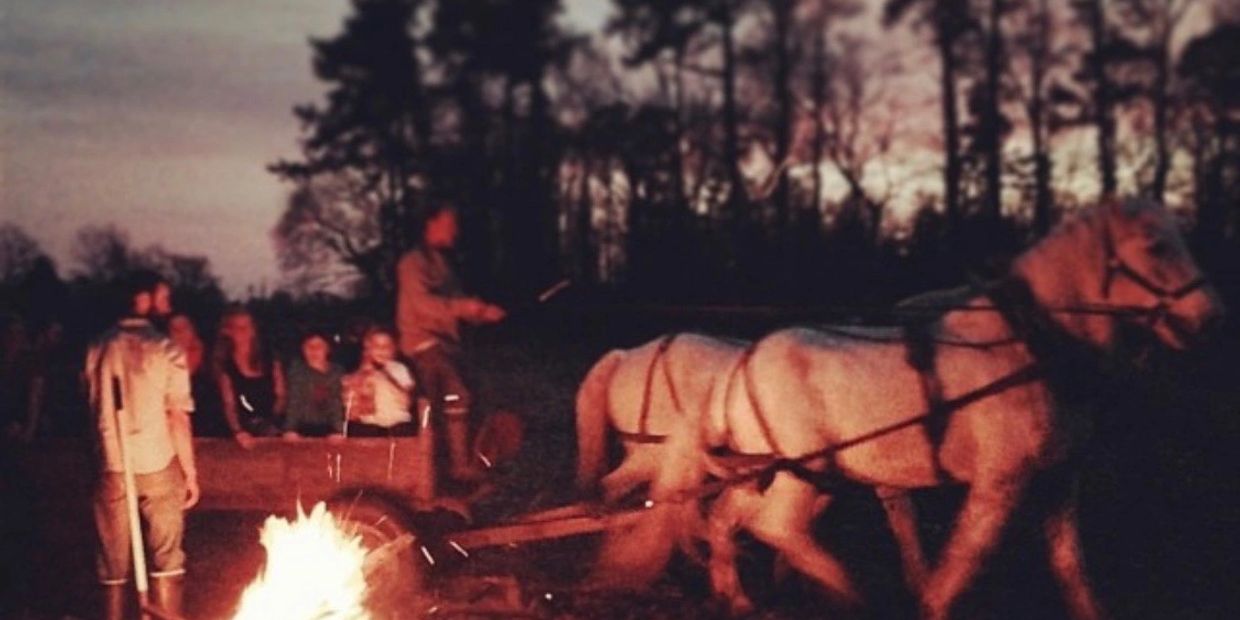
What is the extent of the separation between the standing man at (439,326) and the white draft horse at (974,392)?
4.86 feet

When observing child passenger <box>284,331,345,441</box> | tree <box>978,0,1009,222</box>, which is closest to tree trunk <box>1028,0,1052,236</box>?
tree <box>978,0,1009,222</box>

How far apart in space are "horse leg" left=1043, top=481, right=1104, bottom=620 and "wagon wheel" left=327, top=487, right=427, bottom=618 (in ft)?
9.69

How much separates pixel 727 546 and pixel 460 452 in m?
1.44

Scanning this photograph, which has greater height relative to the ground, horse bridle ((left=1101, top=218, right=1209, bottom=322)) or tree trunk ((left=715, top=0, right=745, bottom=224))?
tree trunk ((left=715, top=0, right=745, bottom=224))

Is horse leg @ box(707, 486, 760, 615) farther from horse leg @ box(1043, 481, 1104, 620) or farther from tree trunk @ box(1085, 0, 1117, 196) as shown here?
tree trunk @ box(1085, 0, 1117, 196)

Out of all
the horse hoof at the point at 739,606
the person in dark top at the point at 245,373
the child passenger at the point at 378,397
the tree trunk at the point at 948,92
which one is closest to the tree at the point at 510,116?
the tree trunk at the point at 948,92

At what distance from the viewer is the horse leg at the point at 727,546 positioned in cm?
759

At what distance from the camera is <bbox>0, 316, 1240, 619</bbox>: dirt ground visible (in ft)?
26.1

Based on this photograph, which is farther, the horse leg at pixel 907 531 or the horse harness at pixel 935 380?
the horse leg at pixel 907 531

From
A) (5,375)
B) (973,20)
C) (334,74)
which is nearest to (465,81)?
(334,74)

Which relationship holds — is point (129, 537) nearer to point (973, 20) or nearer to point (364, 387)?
point (364, 387)

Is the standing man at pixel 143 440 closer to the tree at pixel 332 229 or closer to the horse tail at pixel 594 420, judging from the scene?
the horse tail at pixel 594 420

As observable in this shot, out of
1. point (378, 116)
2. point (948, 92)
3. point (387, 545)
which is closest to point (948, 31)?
point (948, 92)

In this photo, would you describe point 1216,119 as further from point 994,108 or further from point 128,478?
point 128,478
